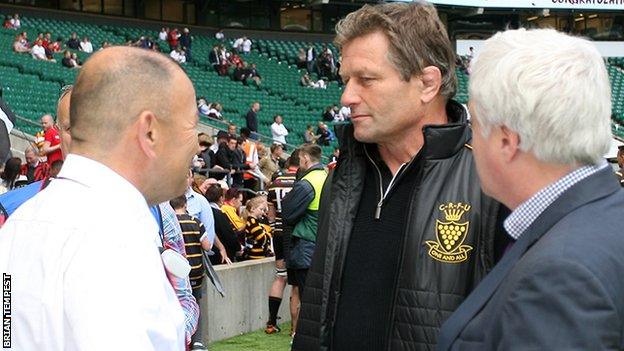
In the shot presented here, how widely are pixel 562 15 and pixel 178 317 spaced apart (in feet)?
159

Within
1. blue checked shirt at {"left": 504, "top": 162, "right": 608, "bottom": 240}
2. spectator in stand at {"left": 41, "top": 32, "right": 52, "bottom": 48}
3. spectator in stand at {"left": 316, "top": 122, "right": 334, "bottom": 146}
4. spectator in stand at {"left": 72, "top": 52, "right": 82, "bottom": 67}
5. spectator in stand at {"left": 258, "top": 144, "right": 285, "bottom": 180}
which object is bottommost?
spectator in stand at {"left": 316, "top": 122, "right": 334, "bottom": 146}

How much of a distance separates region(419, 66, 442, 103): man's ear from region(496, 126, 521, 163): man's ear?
114cm

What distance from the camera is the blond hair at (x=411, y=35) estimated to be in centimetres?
310

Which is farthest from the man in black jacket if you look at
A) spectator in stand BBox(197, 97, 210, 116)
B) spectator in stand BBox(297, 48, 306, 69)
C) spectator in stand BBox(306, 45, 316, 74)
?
spectator in stand BBox(297, 48, 306, 69)

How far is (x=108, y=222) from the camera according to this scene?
2006 millimetres

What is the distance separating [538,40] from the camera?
2035 mm

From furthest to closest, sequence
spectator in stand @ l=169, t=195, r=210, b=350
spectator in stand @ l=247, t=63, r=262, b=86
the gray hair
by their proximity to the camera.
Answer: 1. spectator in stand @ l=247, t=63, r=262, b=86
2. spectator in stand @ l=169, t=195, r=210, b=350
3. the gray hair

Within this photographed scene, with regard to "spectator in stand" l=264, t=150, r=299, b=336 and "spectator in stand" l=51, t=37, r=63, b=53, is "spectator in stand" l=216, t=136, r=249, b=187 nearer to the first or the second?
"spectator in stand" l=264, t=150, r=299, b=336

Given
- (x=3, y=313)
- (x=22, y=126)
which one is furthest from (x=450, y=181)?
(x=22, y=126)

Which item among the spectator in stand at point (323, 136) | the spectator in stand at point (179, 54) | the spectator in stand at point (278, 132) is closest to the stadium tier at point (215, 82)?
the spectator in stand at point (323, 136)

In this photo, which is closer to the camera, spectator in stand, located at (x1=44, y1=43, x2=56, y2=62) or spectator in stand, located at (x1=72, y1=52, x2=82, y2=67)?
spectator in stand, located at (x1=72, y1=52, x2=82, y2=67)

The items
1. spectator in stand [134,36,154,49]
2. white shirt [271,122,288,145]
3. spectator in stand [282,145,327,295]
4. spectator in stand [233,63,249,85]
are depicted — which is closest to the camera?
spectator in stand [282,145,327,295]

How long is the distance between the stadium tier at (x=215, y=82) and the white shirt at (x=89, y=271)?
726 inches

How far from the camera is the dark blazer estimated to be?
1.76 metres
